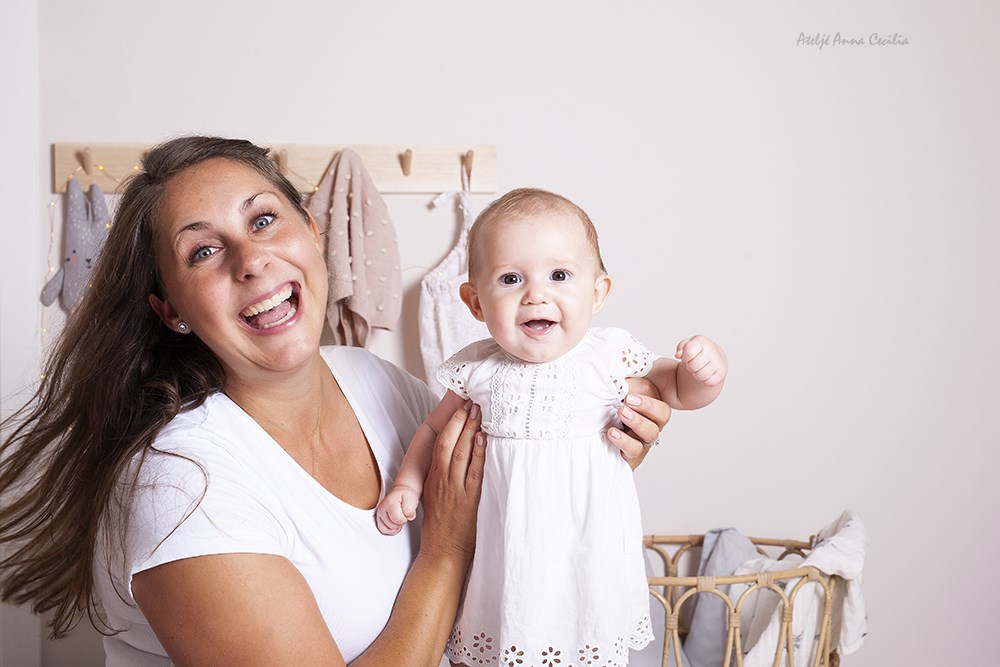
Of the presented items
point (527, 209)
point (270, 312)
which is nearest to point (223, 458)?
point (270, 312)

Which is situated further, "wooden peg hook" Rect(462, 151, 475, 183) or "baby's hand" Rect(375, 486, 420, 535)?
"wooden peg hook" Rect(462, 151, 475, 183)

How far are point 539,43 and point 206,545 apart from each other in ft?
6.08

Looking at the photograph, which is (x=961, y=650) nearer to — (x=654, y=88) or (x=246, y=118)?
(x=654, y=88)

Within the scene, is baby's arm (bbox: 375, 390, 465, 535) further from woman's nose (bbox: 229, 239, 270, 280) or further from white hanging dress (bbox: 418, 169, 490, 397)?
white hanging dress (bbox: 418, 169, 490, 397)

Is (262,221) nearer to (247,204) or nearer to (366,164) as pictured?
(247,204)

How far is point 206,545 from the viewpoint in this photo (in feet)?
3.42

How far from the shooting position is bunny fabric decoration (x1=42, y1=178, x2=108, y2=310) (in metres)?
2.33

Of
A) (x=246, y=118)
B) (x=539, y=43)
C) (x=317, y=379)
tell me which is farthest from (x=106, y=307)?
(x=539, y=43)

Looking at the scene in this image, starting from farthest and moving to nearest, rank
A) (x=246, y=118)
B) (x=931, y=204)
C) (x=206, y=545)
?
1. (x=931, y=204)
2. (x=246, y=118)
3. (x=206, y=545)

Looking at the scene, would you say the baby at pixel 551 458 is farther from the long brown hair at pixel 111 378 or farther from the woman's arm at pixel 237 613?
the long brown hair at pixel 111 378

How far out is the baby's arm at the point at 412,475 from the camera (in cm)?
134

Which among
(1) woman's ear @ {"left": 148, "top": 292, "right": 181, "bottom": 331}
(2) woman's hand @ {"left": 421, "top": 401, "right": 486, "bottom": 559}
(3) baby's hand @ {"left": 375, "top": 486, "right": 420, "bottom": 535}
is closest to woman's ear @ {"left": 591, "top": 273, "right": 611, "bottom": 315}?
(2) woman's hand @ {"left": 421, "top": 401, "right": 486, "bottom": 559}

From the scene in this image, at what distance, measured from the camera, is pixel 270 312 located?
1221 millimetres

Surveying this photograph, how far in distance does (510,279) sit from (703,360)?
31cm
